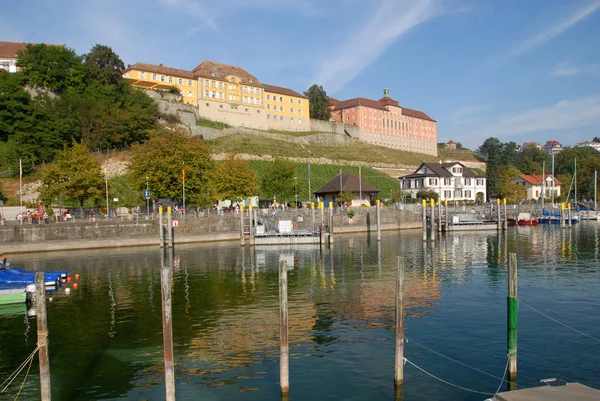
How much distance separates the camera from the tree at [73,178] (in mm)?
57750

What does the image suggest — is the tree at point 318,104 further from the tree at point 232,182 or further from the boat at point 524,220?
the tree at point 232,182

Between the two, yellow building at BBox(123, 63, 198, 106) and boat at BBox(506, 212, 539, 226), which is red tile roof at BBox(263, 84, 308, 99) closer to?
yellow building at BBox(123, 63, 198, 106)

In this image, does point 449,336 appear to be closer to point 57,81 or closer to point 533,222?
point 533,222

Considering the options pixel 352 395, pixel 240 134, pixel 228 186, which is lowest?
pixel 352 395

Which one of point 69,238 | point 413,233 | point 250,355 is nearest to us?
point 250,355

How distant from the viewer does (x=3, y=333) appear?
70.4 feet

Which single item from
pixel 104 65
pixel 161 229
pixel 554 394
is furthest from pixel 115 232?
pixel 104 65

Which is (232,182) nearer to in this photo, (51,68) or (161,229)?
(161,229)

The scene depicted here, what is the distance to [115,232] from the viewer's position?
53.3 m

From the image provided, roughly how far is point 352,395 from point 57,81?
3458 inches

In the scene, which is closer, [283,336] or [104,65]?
[283,336]

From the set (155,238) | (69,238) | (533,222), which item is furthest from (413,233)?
(69,238)

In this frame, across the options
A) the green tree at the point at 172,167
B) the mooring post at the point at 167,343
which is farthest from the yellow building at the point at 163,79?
the mooring post at the point at 167,343

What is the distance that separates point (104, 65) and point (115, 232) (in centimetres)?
5286
